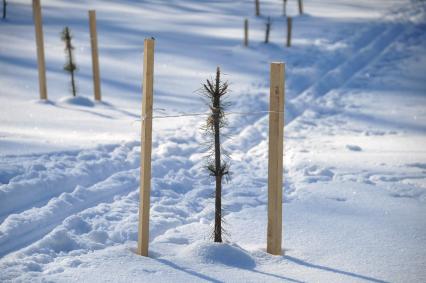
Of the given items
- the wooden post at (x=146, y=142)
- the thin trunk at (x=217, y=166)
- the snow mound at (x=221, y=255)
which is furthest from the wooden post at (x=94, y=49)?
the snow mound at (x=221, y=255)

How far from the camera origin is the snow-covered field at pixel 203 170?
425 centimetres

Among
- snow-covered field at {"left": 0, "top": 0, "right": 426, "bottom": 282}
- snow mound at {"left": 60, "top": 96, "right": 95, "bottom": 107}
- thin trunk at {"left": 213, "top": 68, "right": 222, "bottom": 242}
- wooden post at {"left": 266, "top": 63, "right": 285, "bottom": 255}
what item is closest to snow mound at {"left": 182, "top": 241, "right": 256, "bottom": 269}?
snow-covered field at {"left": 0, "top": 0, "right": 426, "bottom": 282}

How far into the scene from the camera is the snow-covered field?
425 centimetres

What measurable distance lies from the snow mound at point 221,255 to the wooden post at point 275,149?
0.29 meters

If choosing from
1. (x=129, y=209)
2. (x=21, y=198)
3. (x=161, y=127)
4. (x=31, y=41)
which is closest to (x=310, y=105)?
(x=161, y=127)

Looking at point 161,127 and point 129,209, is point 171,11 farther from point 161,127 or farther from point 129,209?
point 129,209

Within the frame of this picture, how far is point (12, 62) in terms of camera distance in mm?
11688

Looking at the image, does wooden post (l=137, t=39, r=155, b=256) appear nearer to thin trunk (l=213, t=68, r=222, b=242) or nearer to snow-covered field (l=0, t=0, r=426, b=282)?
snow-covered field (l=0, t=0, r=426, b=282)

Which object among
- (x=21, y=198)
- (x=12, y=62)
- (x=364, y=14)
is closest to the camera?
(x=21, y=198)

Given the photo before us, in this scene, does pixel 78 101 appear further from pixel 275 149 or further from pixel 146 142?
pixel 275 149

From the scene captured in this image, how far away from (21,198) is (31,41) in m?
9.51

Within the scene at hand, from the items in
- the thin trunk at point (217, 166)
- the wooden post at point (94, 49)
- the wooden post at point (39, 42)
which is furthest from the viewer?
the wooden post at point (94, 49)

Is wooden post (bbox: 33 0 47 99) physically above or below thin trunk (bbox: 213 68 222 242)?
above

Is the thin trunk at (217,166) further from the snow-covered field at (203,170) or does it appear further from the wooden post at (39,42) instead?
the wooden post at (39,42)
